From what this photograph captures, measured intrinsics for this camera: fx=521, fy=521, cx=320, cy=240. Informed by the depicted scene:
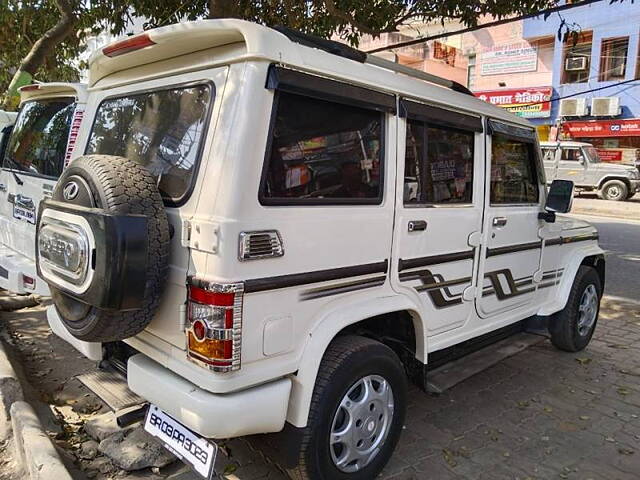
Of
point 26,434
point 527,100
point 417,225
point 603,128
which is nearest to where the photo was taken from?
point 26,434

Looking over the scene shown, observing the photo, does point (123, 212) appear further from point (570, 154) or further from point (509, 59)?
point (509, 59)

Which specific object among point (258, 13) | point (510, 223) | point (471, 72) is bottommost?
point (510, 223)

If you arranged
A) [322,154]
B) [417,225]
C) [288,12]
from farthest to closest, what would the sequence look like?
[288,12] → [417,225] → [322,154]

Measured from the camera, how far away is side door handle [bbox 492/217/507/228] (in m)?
3.54

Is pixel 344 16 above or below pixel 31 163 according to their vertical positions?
above

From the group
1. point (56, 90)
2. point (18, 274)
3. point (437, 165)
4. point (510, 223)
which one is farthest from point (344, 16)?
point (18, 274)

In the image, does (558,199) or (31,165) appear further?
(31,165)

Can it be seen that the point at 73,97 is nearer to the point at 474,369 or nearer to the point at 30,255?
the point at 30,255

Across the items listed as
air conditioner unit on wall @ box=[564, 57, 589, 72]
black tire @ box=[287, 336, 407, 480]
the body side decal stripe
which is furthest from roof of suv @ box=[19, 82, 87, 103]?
air conditioner unit on wall @ box=[564, 57, 589, 72]

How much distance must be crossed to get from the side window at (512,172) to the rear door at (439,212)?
245mm

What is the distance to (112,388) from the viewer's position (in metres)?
2.76

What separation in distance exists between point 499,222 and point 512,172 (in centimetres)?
50

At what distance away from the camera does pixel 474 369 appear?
11.8 feet

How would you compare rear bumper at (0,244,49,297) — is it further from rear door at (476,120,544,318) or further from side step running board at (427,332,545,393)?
rear door at (476,120,544,318)
